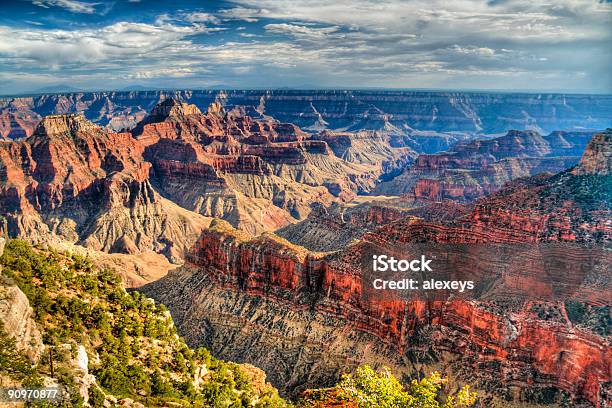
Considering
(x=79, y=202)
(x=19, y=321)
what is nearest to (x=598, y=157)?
(x=19, y=321)

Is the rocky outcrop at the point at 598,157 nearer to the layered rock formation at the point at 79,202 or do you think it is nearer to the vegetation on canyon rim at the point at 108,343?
the vegetation on canyon rim at the point at 108,343

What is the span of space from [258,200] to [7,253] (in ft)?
494

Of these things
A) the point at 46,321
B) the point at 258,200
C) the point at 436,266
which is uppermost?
the point at 46,321

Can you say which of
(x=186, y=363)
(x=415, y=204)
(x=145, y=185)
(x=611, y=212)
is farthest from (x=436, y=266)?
(x=145, y=185)

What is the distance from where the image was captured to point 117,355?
1313 inches

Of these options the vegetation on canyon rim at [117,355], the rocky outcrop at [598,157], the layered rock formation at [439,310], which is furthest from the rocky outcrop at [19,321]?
the rocky outcrop at [598,157]

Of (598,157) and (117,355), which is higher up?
(598,157)

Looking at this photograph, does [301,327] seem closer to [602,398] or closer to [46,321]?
[602,398]

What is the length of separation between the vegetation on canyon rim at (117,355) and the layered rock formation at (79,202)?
100567 millimetres

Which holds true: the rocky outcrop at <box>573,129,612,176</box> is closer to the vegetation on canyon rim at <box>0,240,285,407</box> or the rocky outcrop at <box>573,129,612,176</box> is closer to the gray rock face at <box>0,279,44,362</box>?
the vegetation on canyon rim at <box>0,240,285,407</box>

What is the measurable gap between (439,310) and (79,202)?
131 meters

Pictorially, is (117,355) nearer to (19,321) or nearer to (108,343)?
(108,343)

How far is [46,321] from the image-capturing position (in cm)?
3147

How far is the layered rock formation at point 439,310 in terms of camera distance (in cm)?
4950
